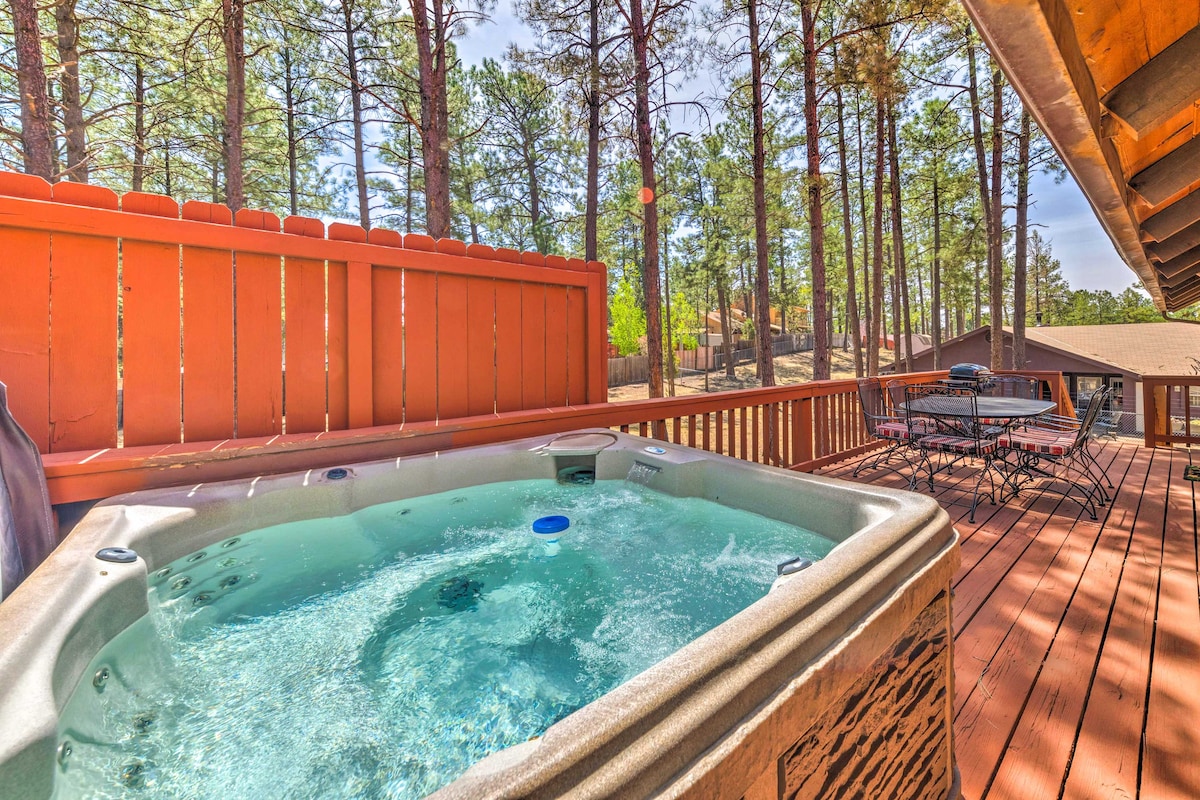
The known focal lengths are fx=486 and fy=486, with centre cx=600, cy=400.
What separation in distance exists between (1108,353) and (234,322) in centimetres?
2098

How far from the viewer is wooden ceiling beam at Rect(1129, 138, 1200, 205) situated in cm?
215

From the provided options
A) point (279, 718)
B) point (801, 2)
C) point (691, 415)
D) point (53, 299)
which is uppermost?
point (801, 2)

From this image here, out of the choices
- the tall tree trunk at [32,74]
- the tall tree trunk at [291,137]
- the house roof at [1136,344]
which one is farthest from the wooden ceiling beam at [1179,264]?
the house roof at [1136,344]

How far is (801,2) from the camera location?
224 inches

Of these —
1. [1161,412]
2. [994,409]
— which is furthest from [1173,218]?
[1161,412]

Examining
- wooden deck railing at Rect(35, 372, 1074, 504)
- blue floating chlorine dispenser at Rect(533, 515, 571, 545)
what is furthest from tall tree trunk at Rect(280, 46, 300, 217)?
blue floating chlorine dispenser at Rect(533, 515, 571, 545)

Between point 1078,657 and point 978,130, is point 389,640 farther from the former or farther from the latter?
point 978,130

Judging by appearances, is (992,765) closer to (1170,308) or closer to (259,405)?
(259,405)

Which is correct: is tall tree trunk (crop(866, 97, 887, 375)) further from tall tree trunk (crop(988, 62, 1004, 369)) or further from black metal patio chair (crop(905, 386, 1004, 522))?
black metal patio chair (crop(905, 386, 1004, 522))

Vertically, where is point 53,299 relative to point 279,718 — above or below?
above

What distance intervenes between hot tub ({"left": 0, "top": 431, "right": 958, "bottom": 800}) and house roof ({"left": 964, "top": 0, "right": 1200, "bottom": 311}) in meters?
1.14

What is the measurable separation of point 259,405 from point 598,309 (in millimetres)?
2192

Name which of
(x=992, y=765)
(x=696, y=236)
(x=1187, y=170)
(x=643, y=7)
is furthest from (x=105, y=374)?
(x=696, y=236)

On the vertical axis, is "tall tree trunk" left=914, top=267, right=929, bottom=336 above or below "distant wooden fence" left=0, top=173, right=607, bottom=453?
above
